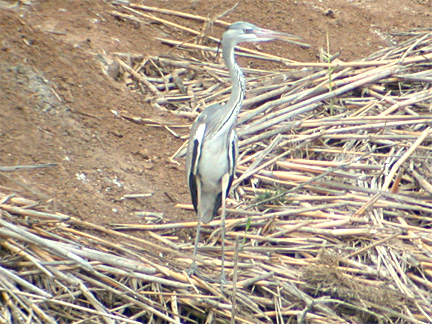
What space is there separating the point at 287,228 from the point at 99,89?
7.81 ft

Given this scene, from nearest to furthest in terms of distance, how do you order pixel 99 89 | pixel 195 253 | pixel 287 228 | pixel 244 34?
1. pixel 195 253
2. pixel 287 228
3. pixel 244 34
4. pixel 99 89

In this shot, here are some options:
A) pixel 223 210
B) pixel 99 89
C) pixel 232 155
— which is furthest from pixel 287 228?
pixel 99 89

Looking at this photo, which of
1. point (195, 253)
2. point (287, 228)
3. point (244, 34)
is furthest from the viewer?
point (244, 34)

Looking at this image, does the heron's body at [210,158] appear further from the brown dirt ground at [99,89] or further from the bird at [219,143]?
the brown dirt ground at [99,89]

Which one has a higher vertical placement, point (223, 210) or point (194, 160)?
point (194, 160)

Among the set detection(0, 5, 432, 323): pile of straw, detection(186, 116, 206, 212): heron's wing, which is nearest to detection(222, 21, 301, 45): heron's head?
detection(186, 116, 206, 212): heron's wing

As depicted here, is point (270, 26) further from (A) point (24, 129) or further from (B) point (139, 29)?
(A) point (24, 129)

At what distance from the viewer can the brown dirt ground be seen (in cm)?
577

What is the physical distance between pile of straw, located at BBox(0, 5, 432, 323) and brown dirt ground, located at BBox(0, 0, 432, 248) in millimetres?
304

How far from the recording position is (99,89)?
6848mm

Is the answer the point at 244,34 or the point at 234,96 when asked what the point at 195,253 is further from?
the point at 244,34

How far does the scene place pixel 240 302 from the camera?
16.5 ft

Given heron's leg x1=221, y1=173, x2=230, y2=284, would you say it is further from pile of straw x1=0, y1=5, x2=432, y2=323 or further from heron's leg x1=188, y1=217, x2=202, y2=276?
heron's leg x1=188, y1=217, x2=202, y2=276

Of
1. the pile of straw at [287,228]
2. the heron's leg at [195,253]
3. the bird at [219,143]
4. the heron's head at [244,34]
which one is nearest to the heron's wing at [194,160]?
the bird at [219,143]
